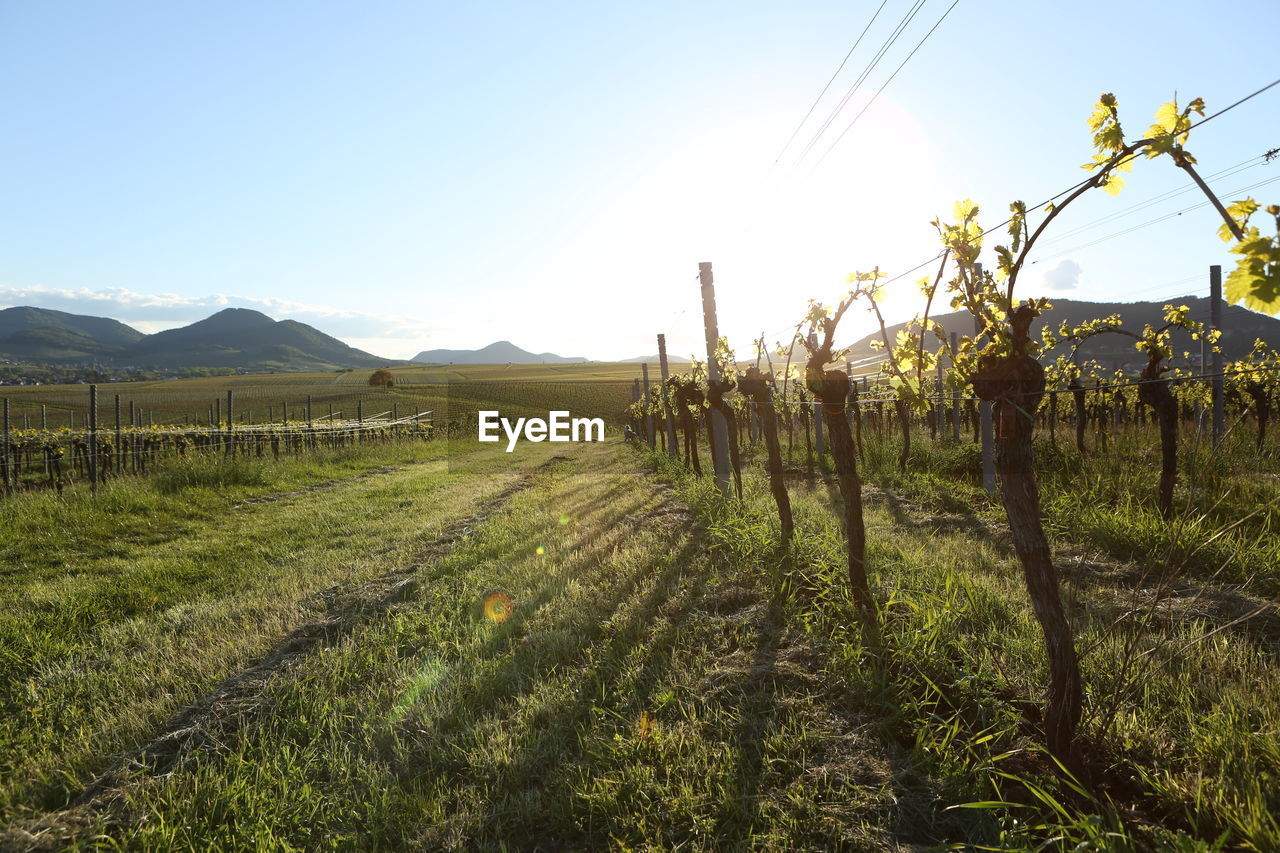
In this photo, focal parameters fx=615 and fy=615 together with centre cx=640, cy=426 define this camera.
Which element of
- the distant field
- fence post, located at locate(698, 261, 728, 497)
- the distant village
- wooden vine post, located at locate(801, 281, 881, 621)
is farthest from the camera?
the distant village

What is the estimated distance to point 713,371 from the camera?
10.0 m

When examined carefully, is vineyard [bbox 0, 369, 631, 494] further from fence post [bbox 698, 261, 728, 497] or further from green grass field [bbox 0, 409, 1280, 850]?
fence post [bbox 698, 261, 728, 497]

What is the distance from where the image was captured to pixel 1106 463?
26.2 ft

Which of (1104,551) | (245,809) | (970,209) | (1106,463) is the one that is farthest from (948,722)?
→ (1106,463)

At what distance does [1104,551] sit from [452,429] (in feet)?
126

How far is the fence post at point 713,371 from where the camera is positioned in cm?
974

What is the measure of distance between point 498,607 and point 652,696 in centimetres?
218

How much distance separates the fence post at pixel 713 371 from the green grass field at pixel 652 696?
290 cm

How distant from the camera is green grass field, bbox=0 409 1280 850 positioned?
241 centimetres

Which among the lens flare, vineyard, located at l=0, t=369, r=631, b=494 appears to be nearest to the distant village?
vineyard, located at l=0, t=369, r=631, b=494

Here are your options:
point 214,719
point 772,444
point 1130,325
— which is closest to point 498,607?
point 214,719

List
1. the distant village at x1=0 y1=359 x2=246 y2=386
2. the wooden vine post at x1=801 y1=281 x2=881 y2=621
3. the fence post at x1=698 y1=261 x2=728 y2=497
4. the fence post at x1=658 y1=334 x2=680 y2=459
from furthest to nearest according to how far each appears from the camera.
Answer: the distant village at x1=0 y1=359 x2=246 y2=386
the fence post at x1=658 y1=334 x2=680 y2=459
the fence post at x1=698 y1=261 x2=728 y2=497
the wooden vine post at x1=801 y1=281 x2=881 y2=621

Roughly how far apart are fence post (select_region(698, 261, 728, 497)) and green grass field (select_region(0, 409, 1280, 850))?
290cm

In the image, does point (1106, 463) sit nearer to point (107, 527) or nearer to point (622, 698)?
point (622, 698)
